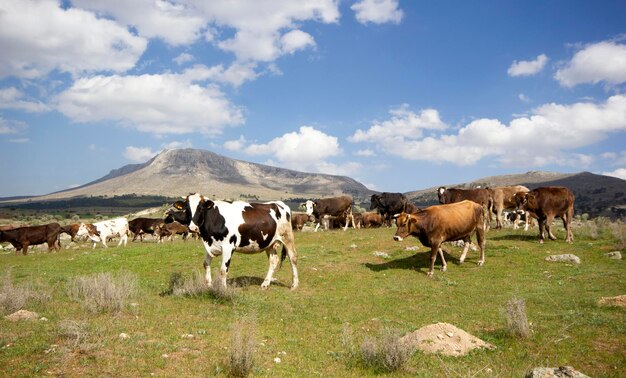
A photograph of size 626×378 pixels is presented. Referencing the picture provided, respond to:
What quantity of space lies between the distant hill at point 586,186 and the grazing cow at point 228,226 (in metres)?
71.1

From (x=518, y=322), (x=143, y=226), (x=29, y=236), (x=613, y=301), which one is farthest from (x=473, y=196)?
(x=29, y=236)

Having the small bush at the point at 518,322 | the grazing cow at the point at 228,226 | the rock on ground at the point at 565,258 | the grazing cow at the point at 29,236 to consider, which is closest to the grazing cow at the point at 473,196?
the rock on ground at the point at 565,258

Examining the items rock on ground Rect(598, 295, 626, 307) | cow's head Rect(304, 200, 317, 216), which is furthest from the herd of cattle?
cow's head Rect(304, 200, 317, 216)

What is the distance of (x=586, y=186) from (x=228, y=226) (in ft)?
553

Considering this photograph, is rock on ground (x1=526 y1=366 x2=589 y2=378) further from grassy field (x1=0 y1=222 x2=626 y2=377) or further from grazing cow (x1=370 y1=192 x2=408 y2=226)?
grazing cow (x1=370 y1=192 x2=408 y2=226)

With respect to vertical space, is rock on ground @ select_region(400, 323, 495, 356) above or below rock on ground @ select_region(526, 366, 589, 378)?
below

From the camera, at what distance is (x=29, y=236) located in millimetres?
31500

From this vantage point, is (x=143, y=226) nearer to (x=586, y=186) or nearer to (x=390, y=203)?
(x=390, y=203)

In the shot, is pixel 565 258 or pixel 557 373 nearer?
pixel 557 373

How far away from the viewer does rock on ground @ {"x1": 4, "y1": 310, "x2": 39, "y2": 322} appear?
9.67 m

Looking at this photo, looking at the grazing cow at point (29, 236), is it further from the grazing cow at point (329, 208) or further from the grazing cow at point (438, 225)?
the grazing cow at point (438, 225)

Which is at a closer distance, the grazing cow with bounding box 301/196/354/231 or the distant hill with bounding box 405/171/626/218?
the grazing cow with bounding box 301/196/354/231

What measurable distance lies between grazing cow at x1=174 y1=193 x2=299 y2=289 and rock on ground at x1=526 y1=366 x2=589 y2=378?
9.31 m

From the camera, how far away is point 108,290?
10523mm
